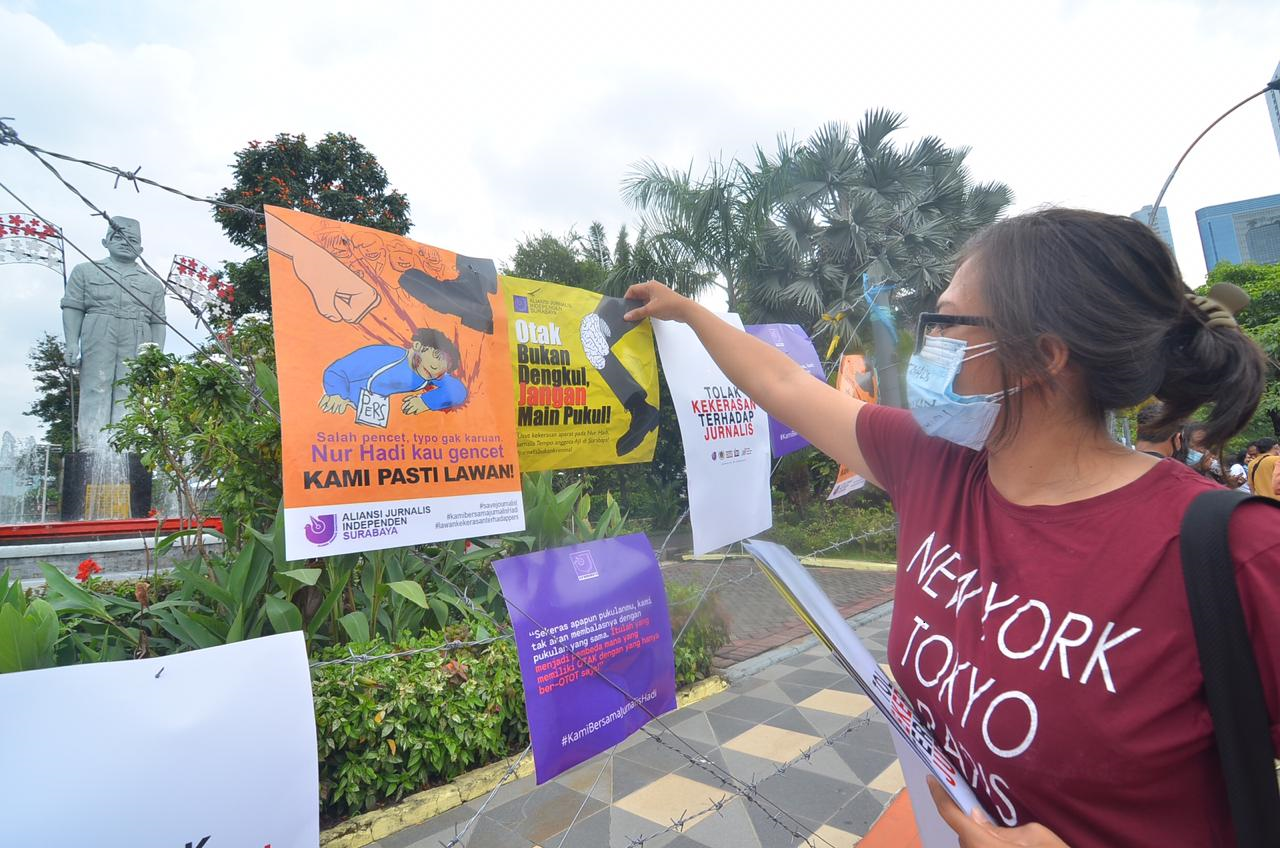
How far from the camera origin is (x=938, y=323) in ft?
3.94

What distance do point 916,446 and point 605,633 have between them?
0.88 meters

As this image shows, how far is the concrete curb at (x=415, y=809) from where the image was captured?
8.91ft

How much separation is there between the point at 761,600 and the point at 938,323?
20.8 ft

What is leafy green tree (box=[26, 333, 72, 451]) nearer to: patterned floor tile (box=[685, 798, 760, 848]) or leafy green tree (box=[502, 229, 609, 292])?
leafy green tree (box=[502, 229, 609, 292])

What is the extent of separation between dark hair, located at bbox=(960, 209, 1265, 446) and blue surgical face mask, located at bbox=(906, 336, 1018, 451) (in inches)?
1.8

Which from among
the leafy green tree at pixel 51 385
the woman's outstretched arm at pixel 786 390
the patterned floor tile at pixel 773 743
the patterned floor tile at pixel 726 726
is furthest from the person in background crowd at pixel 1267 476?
the leafy green tree at pixel 51 385

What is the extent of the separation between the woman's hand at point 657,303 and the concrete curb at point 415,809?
209cm

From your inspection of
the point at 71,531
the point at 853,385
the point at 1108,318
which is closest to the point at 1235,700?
the point at 1108,318

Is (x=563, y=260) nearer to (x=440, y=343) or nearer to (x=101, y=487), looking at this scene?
(x=101, y=487)

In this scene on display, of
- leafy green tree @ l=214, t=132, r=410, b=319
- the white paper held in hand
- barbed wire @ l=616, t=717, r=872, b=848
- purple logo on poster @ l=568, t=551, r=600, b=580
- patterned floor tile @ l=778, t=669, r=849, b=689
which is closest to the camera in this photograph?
the white paper held in hand

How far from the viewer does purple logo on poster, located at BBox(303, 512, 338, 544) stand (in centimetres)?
128

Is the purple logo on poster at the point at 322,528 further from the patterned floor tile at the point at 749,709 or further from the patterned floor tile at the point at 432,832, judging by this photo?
the patterned floor tile at the point at 749,709

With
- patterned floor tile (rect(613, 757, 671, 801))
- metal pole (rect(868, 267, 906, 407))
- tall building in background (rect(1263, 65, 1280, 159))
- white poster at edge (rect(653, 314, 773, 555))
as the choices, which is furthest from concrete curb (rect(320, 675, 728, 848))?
tall building in background (rect(1263, 65, 1280, 159))

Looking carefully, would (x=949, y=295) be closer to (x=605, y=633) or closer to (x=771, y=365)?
(x=771, y=365)
